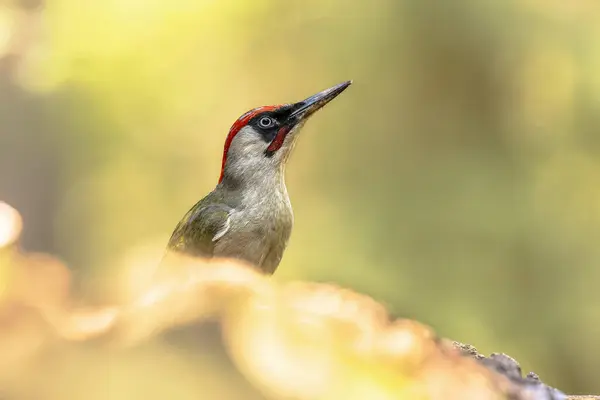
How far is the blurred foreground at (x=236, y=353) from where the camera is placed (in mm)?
1837

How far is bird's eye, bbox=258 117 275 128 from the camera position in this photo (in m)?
2.86

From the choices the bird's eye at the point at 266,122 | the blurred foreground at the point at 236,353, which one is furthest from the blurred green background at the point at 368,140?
the blurred foreground at the point at 236,353

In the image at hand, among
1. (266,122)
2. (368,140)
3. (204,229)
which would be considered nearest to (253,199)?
(204,229)

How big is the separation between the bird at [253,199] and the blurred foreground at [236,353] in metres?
0.53

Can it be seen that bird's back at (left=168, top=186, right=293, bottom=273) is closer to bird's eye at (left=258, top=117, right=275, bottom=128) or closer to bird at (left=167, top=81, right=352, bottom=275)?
bird at (left=167, top=81, right=352, bottom=275)

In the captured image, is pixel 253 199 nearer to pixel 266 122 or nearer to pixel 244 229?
pixel 244 229

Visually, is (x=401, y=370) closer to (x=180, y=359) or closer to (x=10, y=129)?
(x=180, y=359)

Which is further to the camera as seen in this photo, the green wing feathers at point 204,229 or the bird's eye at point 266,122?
the bird's eye at point 266,122

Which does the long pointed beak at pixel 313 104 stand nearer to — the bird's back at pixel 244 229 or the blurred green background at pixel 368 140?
the bird's back at pixel 244 229

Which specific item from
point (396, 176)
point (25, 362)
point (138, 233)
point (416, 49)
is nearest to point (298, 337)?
point (25, 362)

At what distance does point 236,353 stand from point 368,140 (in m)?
3.67

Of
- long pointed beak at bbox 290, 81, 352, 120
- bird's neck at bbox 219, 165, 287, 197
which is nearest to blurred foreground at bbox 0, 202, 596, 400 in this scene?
bird's neck at bbox 219, 165, 287, 197

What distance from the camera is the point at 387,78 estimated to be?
5.39 metres

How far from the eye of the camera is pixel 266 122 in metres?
2.86
